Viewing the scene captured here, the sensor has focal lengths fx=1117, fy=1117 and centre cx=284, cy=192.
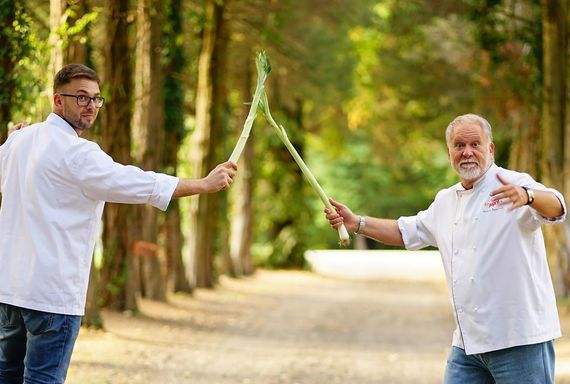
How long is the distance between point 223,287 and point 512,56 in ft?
27.8

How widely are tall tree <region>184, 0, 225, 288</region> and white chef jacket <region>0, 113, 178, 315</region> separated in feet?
51.5

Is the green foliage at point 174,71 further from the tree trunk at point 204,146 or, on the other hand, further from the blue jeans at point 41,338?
the blue jeans at point 41,338

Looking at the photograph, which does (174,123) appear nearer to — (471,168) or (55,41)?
(55,41)

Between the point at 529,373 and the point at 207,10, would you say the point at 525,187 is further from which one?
the point at 207,10

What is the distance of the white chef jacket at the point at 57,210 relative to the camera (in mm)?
5465

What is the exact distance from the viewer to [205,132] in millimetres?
22016

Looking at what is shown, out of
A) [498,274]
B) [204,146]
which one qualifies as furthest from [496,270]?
[204,146]

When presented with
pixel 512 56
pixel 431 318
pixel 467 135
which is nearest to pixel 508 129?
pixel 512 56

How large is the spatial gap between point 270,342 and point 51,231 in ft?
32.9

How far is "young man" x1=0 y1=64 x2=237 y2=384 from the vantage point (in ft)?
17.9

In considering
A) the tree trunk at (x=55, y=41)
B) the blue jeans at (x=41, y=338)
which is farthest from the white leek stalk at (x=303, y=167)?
the tree trunk at (x=55, y=41)

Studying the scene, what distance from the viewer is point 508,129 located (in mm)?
24719

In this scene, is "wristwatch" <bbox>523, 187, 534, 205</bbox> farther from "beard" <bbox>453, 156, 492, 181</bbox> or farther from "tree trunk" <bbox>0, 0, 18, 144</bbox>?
"tree trunk" <bbox>0, 0, 18, 144</bbox>

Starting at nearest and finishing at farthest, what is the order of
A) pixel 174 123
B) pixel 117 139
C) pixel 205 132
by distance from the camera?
pixel 117 139, pixel 174 123, pixel 205 132
